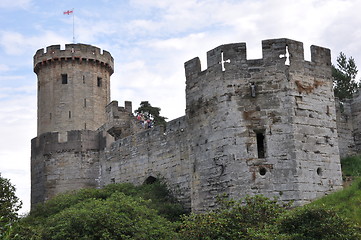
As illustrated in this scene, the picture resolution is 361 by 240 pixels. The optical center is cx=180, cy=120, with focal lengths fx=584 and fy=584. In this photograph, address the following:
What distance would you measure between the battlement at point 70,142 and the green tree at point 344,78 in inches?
547

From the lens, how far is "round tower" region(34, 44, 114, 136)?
108 feet

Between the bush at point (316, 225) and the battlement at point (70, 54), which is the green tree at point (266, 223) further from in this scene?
the battlement at point (70, 54)

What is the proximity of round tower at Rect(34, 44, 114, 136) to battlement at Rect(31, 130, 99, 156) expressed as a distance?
21.0 ft

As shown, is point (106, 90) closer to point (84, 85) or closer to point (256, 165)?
point (84, 85)

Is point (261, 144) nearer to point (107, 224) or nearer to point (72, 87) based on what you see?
point (107, 224)

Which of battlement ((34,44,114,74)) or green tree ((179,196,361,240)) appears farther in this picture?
battlement ((34,44,114,74))

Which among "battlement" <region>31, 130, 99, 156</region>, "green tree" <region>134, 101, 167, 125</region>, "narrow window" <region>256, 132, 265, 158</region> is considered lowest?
"narrow window" <region>256, 132, 265, 158</region>

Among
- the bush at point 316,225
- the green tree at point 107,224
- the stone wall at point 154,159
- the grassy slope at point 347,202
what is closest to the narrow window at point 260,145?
the grassy slope at point 347,202

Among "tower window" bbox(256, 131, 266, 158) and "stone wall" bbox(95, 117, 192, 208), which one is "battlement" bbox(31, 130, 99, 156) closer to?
"stone wall" bbox(95, 117, 192, 208)

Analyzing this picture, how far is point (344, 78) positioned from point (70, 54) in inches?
616

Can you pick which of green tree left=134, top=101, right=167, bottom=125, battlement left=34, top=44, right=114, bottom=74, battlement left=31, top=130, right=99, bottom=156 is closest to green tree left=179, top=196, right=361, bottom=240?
battlement left=31, top=130, right=99, bottom=156

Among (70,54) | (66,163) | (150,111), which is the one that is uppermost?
(70,54)

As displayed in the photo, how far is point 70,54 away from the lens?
108ft

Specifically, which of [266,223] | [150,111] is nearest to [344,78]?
[150,111]
